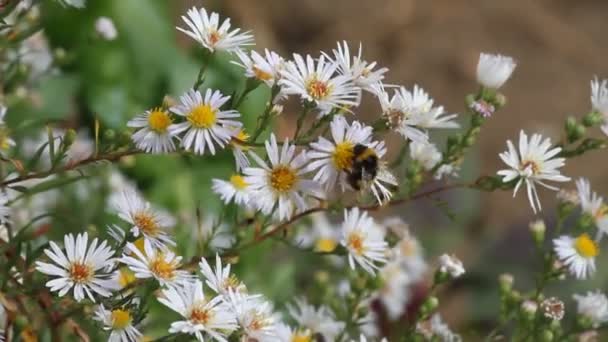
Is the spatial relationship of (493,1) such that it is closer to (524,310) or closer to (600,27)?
(600,27)

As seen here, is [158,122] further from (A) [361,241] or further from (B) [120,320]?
(A) [361,241]

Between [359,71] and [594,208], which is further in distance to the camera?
[594,208]

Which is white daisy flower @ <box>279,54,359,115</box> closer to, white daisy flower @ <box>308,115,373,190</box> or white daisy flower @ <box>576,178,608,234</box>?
white daisy flower @ <box>308,115,373,190</box>

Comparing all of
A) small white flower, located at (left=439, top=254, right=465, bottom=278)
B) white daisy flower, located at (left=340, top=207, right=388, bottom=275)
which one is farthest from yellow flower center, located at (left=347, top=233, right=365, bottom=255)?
small white flower, located at (left=439, top=254, right=465, bottom=278)

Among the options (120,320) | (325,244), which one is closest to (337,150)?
(120,320)

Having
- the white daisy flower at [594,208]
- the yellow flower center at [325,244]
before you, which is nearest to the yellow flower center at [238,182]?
the white daisy flower at [594,208]

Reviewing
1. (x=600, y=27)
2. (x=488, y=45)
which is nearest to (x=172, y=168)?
(x=488, y=45)
